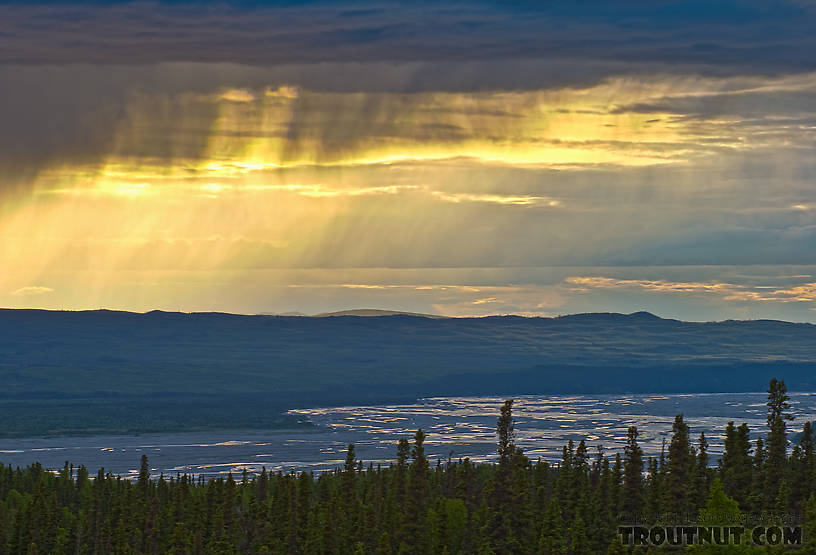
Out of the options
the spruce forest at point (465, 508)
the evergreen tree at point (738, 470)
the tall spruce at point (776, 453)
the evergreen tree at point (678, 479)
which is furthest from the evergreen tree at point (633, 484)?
the tall spruce at point (776, 453)

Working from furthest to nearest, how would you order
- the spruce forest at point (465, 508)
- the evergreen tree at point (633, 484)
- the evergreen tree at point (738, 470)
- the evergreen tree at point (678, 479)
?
the evergreen tree at point (633, 484) < the evergreen tree at point (738, 470) < the spruce forest at point (465, 508) < the evergreen tree at point (678, 479)

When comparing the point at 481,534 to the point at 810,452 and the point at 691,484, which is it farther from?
the point at 810,452

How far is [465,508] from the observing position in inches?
4870

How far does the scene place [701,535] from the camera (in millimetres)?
78875

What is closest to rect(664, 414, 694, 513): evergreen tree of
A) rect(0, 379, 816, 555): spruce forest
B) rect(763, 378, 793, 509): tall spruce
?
rect(0, 379, 816, 555): spruce forest

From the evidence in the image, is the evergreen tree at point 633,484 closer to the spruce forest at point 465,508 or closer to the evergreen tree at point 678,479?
the spruce forest at point 465,508

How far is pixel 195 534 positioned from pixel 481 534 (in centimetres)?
3121

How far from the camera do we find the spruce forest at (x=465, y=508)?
10056cm

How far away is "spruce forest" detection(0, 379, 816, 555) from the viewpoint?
101m

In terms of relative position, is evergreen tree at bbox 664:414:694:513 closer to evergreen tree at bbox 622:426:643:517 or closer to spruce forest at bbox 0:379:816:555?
spruce forest at bbox 0:379:816:555

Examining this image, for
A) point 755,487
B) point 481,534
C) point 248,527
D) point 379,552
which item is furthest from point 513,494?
point 248,527

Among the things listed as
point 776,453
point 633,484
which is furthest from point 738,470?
point 633,484

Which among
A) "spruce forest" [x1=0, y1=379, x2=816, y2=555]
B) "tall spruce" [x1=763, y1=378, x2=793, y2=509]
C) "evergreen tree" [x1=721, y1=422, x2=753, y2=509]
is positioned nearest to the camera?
"spruce forest" [x1=0, y1=379, x2=816, y2=555]

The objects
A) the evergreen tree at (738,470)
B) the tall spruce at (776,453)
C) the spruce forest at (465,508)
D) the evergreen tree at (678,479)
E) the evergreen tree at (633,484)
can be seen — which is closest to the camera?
the evergreen tree at (678,479)
